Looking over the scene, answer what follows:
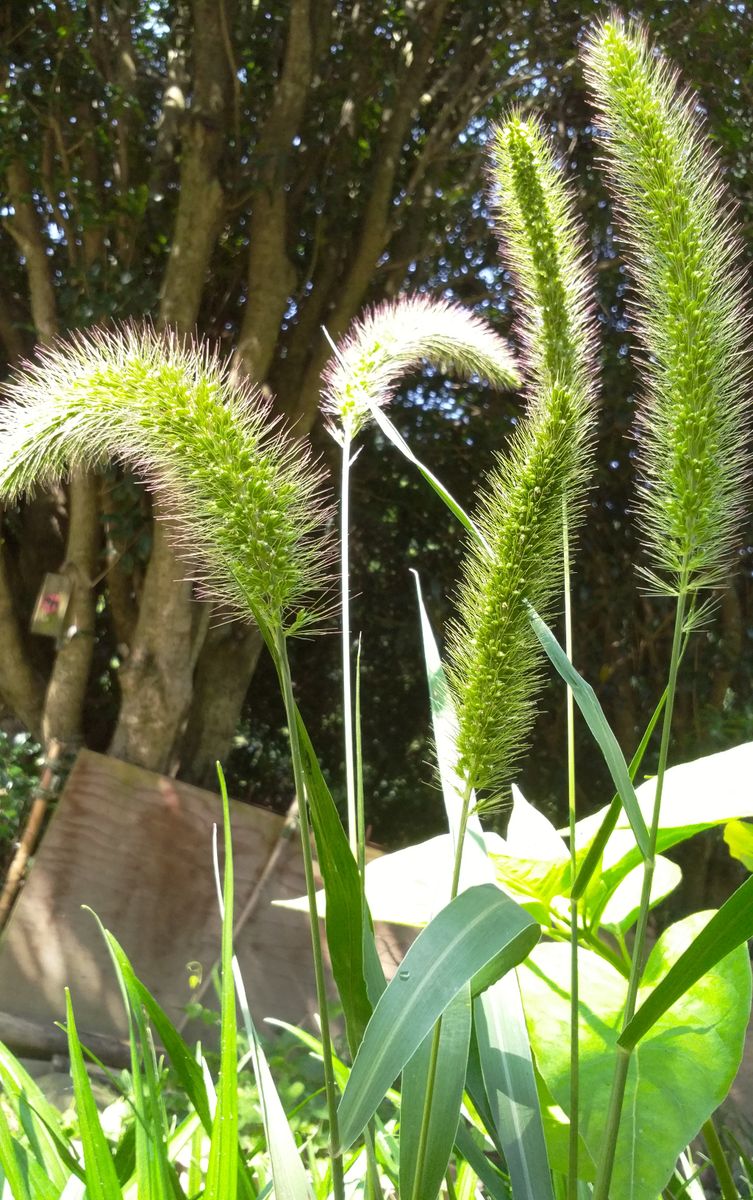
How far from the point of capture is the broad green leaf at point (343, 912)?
0.60 m

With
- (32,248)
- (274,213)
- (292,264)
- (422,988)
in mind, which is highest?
(274,213)

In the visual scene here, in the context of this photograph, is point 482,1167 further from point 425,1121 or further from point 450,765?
point 450,765

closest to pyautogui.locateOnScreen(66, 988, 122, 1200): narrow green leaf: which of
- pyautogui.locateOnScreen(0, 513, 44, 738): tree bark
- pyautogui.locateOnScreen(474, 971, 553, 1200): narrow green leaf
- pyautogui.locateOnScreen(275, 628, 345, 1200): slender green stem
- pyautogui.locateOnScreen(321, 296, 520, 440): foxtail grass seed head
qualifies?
pyautogui.locateOnScreen(275, 628, 345, 1200): slender green stem

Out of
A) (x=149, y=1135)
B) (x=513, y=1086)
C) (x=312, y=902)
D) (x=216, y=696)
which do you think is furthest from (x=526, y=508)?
(x=216, y=696)

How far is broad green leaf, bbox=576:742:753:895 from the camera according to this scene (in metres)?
0.69

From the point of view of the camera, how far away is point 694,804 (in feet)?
2.36

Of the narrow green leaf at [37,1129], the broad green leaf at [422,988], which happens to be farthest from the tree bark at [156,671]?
the broad green leaf at [422,988]

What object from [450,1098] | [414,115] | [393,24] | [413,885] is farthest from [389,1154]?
[393,24]

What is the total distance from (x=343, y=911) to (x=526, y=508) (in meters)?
0.28

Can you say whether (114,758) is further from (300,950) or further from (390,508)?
(390,508)

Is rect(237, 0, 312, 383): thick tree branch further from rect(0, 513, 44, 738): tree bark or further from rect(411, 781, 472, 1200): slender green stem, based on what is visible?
rect(411, 781, 472, 1200): slender green stem

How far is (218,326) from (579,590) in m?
1.82

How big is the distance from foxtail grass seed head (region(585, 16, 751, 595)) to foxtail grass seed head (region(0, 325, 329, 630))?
25cm

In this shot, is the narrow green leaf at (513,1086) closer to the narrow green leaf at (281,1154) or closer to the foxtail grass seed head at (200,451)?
the narrow green leaf at (281,1154)
